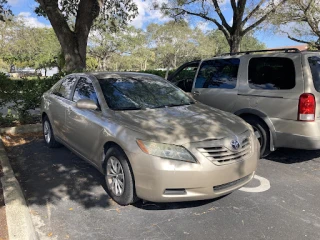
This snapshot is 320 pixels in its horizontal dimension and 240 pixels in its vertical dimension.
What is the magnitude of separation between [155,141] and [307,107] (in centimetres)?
250

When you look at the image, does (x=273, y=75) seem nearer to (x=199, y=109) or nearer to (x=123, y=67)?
(x=199, y=109)

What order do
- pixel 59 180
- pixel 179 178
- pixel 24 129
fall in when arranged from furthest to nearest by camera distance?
pixel 24 129 < pixel 59 180 < pixel 179 178

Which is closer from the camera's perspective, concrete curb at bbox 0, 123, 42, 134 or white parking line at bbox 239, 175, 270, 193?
white parking line at bbox 239, 175, 270, 193

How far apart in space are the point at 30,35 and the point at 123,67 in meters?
15.8

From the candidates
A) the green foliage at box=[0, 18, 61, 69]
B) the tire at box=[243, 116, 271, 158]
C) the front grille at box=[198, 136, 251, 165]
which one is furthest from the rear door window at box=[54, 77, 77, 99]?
the green foliage at box=[0, 18, 61, 69]

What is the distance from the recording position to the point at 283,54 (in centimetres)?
479

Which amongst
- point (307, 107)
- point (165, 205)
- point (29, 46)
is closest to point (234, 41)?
point (307, 107)

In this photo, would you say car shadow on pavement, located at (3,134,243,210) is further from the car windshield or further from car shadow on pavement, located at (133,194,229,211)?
the car windshield

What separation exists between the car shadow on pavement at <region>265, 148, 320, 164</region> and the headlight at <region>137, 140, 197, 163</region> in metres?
2.76

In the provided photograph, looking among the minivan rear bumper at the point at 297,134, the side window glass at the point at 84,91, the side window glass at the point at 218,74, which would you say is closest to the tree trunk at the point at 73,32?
the side window glass at the point at 218,74

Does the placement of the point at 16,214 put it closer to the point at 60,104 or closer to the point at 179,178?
the point at 179,178

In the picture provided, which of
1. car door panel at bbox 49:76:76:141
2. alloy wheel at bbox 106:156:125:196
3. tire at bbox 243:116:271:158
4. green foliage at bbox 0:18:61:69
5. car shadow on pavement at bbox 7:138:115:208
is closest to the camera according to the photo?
alloy wheel at bbox 106:156:125:196

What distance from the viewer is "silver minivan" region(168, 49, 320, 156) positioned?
4383 millimetres

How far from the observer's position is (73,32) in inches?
402
